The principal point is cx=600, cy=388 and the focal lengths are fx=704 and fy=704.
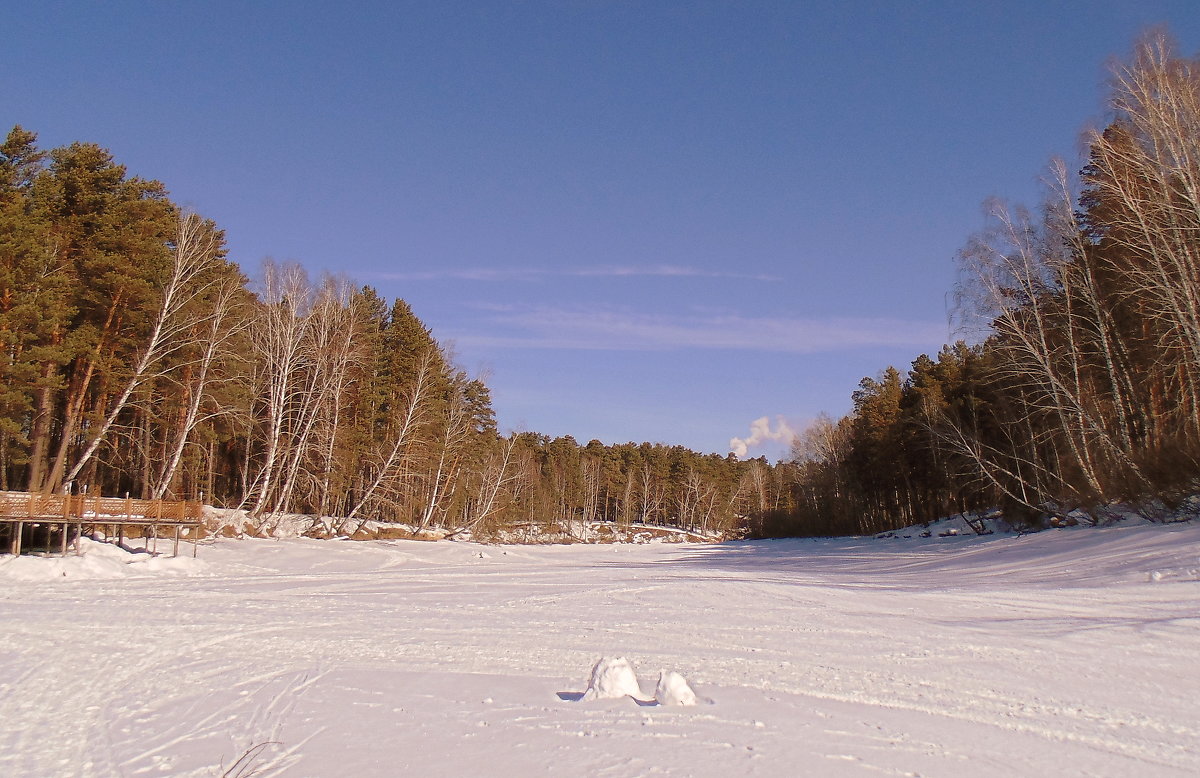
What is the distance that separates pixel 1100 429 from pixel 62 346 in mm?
28615

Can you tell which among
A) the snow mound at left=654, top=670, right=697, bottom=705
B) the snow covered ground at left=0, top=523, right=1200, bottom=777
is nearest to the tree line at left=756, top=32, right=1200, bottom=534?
the snow covered ground at left=0, top=523, right=1200, bottom=777

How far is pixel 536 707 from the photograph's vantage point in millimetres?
5891

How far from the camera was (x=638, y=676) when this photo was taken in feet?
22.6

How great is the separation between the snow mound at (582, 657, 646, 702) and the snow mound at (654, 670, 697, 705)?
183mm

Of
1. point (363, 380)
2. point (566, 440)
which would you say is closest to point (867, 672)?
point (363, 380)

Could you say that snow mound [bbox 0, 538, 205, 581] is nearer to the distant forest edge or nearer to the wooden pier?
the wooden pier

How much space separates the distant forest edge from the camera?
667 inches

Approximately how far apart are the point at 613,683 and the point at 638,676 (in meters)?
0.96

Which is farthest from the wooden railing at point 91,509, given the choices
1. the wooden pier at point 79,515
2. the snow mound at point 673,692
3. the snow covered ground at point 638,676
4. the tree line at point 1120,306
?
the tree line at point 1120,306

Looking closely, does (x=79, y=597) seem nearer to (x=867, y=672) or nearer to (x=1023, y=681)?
(x=867, y=672)

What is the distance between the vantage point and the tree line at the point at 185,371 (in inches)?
846

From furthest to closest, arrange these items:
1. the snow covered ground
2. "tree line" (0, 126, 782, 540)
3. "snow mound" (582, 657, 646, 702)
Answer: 1. "tree line" (0, 126, 782, 540)
2. "snow mound" (582, 657, 646, 702)
3. the snow covered ground

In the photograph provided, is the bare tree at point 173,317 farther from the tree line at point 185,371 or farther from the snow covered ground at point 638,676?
the snow covered ground at point 638,676

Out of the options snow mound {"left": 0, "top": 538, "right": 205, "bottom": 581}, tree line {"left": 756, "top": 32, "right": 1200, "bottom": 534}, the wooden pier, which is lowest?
snow mound {"left": 0, "top": 538, "right": 205, "bottom": 581}
